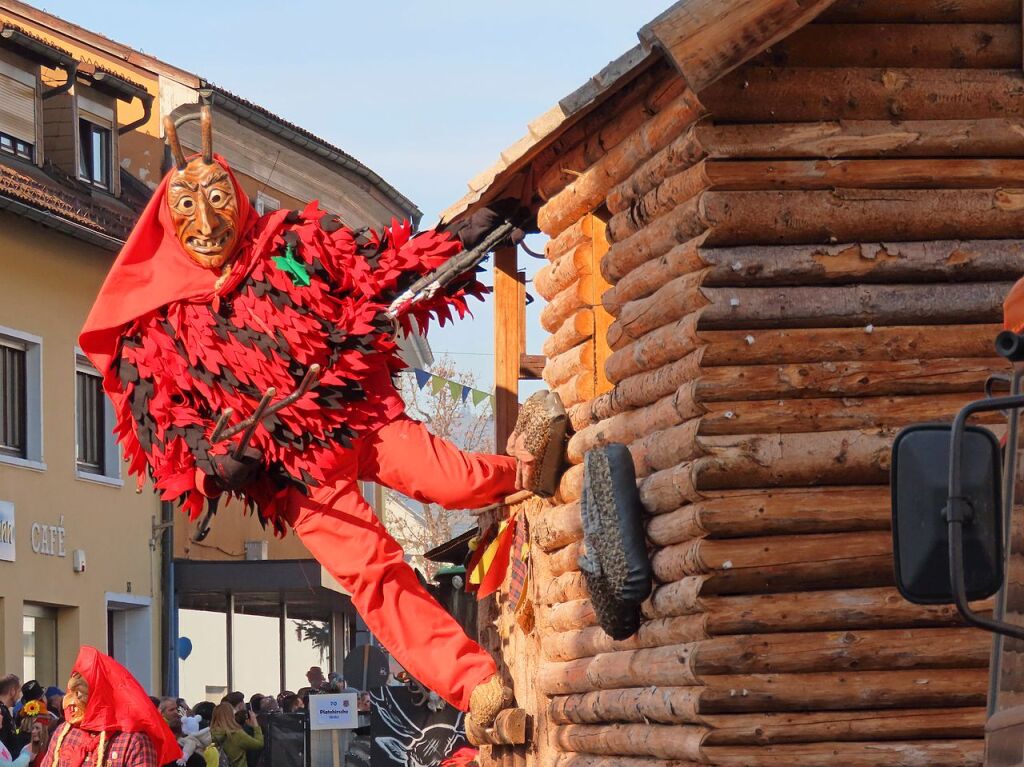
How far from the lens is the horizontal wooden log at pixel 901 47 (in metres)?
8.48

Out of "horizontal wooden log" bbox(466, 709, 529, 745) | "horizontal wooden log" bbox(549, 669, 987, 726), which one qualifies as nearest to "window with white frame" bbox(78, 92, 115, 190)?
"horizontal wooden log" bbox(466, 709, 529, 745)

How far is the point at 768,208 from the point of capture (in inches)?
328

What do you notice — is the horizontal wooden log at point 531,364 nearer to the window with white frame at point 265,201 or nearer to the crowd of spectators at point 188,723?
the crowd of spectators at point 188,723

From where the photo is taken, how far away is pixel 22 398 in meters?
24.4

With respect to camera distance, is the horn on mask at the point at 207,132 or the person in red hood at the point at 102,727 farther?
the person in red hood at the point at 102,727

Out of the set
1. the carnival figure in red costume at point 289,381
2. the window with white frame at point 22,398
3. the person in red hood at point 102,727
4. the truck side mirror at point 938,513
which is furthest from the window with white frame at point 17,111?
the truck side mirror at point 938,513

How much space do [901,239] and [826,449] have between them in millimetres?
957

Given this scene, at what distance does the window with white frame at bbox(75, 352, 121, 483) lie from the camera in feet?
84.5

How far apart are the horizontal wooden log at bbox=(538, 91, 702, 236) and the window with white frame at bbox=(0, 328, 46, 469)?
1462cm

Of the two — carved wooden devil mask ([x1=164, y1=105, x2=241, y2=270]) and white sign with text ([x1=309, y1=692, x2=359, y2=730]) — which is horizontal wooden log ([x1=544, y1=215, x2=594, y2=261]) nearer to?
carved wooden devil mask ([x1=164, y1=105, x2=241, y2=270])

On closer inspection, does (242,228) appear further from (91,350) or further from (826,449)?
(826,449)

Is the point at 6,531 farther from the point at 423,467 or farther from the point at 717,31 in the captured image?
the point at 717,31

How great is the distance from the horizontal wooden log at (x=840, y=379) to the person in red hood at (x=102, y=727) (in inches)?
296

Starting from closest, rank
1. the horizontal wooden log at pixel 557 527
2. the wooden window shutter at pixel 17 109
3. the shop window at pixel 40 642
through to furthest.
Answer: the horizontal wooden log at pixel 557 527 < the shop window at pixel 40 642 < the wooden window shutter at pixel 17 109
